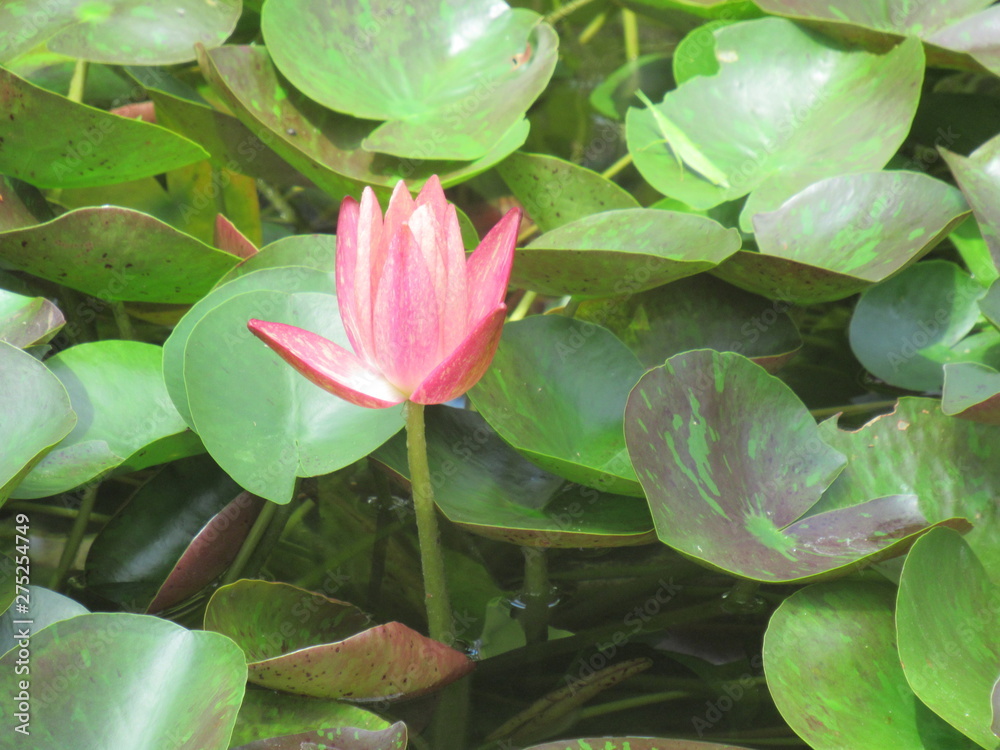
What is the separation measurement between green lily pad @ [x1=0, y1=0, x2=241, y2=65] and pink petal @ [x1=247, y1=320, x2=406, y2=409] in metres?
0.61

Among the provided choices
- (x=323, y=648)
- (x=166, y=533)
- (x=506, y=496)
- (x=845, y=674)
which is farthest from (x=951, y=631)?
(x=166, y=533)

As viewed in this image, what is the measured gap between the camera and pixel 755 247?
1111 millimetres

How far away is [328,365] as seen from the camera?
0.63m

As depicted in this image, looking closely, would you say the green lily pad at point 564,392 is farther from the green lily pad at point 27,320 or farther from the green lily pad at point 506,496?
the green lily pad at point 27,320

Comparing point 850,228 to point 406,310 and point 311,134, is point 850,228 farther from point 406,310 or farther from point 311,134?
point 311,134

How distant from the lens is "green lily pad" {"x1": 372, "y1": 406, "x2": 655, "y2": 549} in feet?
2.44

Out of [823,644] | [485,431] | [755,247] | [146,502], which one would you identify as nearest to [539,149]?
[755,247]

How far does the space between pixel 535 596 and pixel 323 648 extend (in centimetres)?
34

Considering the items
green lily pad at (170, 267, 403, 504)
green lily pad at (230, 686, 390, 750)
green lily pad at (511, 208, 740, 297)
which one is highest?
green lily pad at (511, 208, 740, 297)

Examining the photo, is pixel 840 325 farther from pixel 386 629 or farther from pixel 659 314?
pixel 386 629

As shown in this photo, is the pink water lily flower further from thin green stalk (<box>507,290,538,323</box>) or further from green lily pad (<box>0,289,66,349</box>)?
thin green stalk (<box>507,290,538,323</box>)

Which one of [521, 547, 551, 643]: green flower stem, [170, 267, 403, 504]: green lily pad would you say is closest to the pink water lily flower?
[170, 267, 403, 504]: green lily pad

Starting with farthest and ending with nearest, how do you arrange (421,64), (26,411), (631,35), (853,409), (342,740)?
1. (631,35)
2. (421,64)
3. (853,409)
4. (26,411)
5. (342,740)

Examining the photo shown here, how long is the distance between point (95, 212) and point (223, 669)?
19.2 inches
